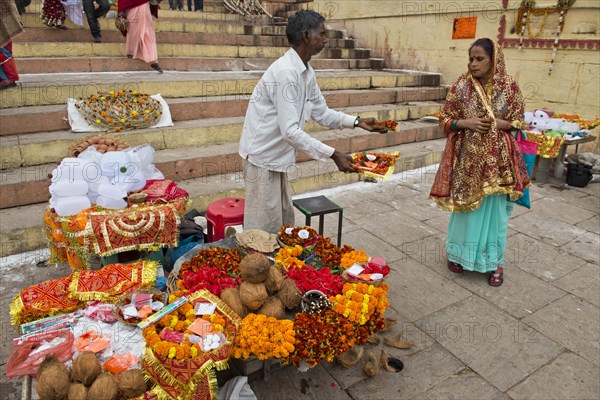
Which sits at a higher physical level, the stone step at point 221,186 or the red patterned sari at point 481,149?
the red patterned sari at point 481,149

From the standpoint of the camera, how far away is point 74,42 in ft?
23.5

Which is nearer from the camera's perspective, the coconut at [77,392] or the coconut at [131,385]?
the coconut at [77,392]

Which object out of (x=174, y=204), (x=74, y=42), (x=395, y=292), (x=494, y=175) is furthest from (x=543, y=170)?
(x=74, y=42)

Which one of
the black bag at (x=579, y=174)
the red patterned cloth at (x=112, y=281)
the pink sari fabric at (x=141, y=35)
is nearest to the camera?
the red patterned cloth at (x=112, y=281)

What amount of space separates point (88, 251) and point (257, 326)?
1.60m

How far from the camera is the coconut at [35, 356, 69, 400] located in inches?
75.2

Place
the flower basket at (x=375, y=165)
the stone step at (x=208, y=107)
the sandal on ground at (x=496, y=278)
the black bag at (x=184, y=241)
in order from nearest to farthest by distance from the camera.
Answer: the flower basket at (x=375, y=165)
the black bag at (x=184, y=241)
the sandal on ground at (x=496, y=278)
the stone step at (x=208, y=107)

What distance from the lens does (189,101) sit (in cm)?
623

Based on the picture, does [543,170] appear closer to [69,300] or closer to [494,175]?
[494,175]

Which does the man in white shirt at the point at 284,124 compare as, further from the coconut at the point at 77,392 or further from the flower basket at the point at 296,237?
the coconut at the point at 77,392

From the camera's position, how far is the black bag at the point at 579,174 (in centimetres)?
642

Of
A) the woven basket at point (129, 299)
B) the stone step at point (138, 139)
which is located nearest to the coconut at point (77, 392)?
the woven basket at point (129, 299)

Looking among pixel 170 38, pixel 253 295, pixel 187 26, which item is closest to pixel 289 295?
pixel 253 295

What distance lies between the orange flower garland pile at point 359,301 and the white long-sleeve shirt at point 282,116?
952 millimetres
